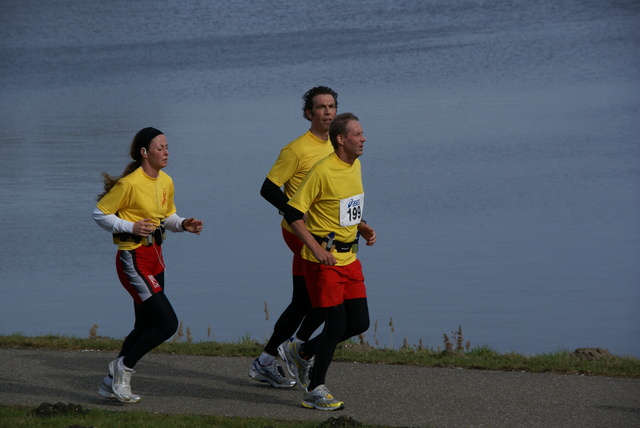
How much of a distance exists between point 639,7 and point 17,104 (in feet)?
116

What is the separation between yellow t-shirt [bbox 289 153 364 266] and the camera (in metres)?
7.41

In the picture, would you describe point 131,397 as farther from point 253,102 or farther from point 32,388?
point 253,102

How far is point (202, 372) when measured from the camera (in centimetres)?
873

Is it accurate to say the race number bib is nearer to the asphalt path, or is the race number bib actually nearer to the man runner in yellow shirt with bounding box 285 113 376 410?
the man runner in yellow shirt with bounding box 285 113 376 410

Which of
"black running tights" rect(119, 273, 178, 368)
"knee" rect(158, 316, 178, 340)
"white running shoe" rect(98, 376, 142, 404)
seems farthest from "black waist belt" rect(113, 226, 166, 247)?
"white running shoe" rect(98, 376, 142, 404)

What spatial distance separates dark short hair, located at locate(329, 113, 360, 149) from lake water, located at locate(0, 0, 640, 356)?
448 cm

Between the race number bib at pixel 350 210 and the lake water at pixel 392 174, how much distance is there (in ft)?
14.2

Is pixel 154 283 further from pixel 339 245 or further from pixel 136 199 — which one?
pixel 339 245

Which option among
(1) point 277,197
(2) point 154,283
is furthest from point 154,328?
(1) point 277,197

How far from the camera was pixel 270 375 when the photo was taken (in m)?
8.16

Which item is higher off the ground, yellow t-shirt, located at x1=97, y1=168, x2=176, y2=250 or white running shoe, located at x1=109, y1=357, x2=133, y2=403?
yellow t-shirt, located at x1=97, y1=168, x2=176, y2=250

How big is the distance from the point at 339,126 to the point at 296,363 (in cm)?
166

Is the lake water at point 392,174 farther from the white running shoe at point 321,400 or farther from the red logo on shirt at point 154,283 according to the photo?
the white running shoe at point 321,400

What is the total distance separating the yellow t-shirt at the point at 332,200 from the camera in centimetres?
741
